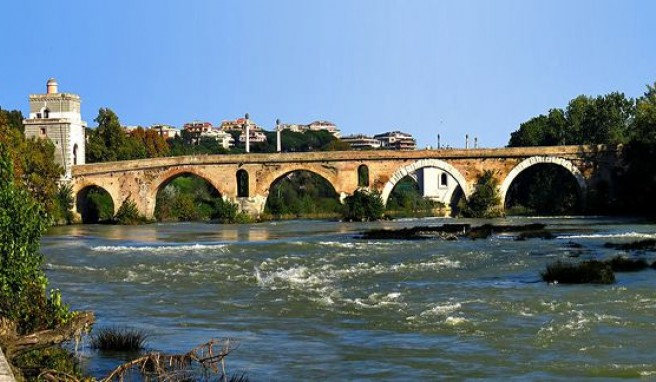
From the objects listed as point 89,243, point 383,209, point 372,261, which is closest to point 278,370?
point 372,261

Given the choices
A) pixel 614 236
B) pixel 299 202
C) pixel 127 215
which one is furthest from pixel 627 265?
pixel 299 202

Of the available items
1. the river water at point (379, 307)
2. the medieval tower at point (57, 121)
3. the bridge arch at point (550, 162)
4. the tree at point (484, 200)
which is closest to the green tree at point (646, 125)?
the bridge arch at point (550, 162)

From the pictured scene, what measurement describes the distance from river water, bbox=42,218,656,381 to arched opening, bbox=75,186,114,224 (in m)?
28.6

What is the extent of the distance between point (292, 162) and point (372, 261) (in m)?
33.7

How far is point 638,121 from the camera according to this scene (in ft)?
179

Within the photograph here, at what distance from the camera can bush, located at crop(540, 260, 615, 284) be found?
67.8 ft

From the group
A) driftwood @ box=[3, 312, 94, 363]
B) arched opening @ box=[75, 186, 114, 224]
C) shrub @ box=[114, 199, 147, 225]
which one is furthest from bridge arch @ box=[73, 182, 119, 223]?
driftwood @ box=[3, 312, 94, 363]

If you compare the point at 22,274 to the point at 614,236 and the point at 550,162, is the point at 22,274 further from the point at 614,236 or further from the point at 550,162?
the point at 550,162

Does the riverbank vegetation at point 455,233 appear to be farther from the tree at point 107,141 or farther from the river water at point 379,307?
the tree at point 107,141

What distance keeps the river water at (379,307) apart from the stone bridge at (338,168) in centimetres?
2450

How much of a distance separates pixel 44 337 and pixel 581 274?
13.0 meters

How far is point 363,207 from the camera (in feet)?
184

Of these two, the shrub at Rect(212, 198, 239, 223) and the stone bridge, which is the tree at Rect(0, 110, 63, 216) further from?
the shrub at Rect(212, 198, 239, 223)

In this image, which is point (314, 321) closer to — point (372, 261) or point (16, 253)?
point (16, 253)
